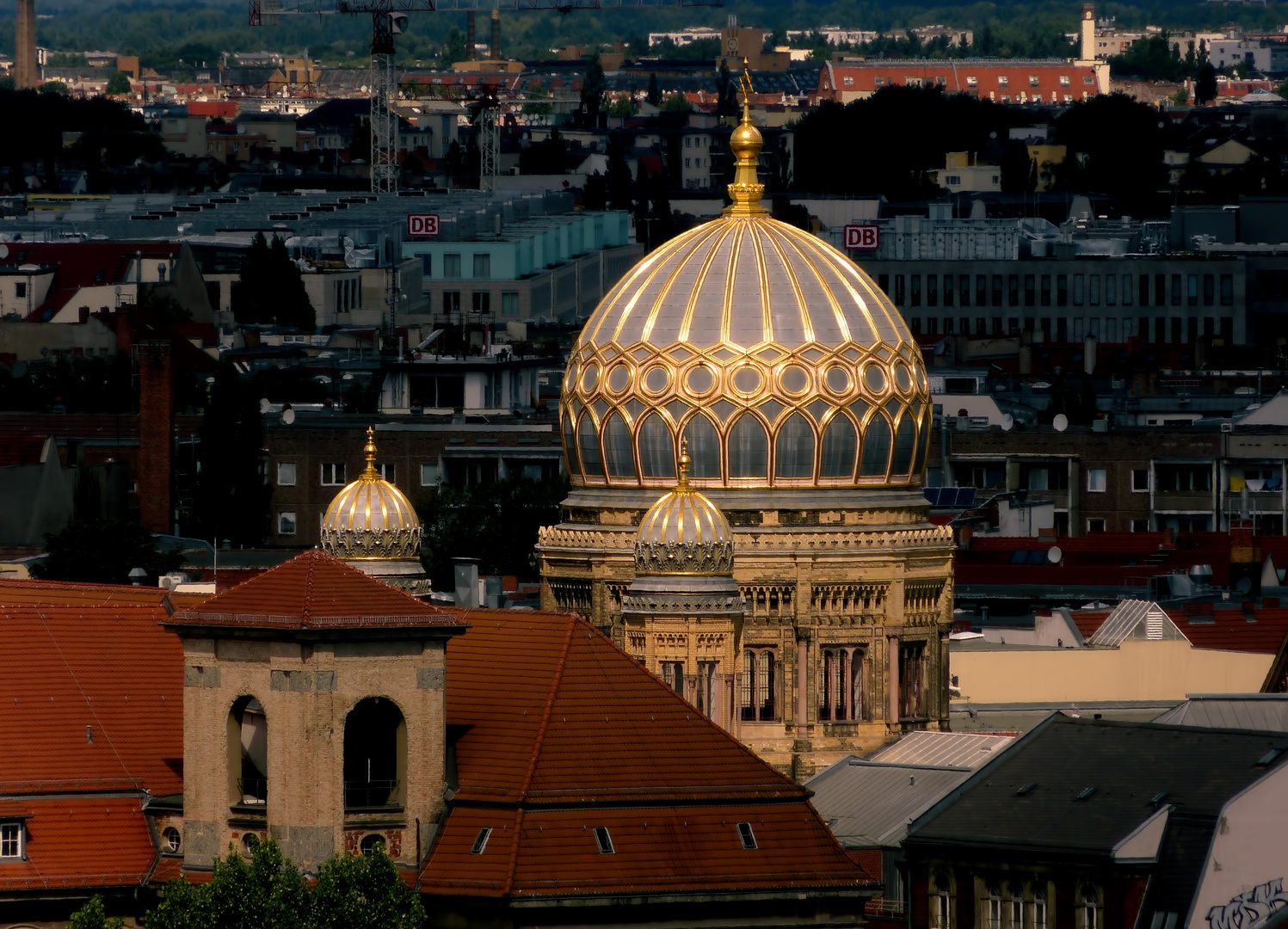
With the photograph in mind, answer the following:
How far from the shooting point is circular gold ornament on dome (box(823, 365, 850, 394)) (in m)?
94.6

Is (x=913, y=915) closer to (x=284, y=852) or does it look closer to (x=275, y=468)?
(x=284, y=852)

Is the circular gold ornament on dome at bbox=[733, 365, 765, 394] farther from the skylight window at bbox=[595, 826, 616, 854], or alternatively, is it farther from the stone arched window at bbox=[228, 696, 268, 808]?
the skylight window at bbox=[595, 826, 616, 854]

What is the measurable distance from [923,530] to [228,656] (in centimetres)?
2296

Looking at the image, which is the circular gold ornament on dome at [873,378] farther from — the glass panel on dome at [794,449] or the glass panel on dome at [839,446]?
the glass panel on dome at [794,449]

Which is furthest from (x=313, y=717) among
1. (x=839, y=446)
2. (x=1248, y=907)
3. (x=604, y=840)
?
(x=839, y=446)

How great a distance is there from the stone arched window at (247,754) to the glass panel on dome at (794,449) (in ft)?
65.6

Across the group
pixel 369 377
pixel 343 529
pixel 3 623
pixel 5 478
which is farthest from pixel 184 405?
pixel 3 623

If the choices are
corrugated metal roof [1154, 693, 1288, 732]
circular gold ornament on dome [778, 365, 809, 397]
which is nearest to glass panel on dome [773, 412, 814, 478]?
circular gold ornament on dome [778, 365, 809, 397]

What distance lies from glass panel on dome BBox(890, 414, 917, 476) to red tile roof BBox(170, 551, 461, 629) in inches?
791

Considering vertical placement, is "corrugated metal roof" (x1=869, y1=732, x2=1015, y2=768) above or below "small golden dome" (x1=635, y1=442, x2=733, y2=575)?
below

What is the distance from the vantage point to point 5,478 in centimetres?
15212

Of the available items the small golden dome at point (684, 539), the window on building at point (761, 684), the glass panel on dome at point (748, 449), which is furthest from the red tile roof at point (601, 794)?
the glass panel on dome at point (748, 449)

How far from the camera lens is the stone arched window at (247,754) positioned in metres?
75.6

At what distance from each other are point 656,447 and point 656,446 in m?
0.02
